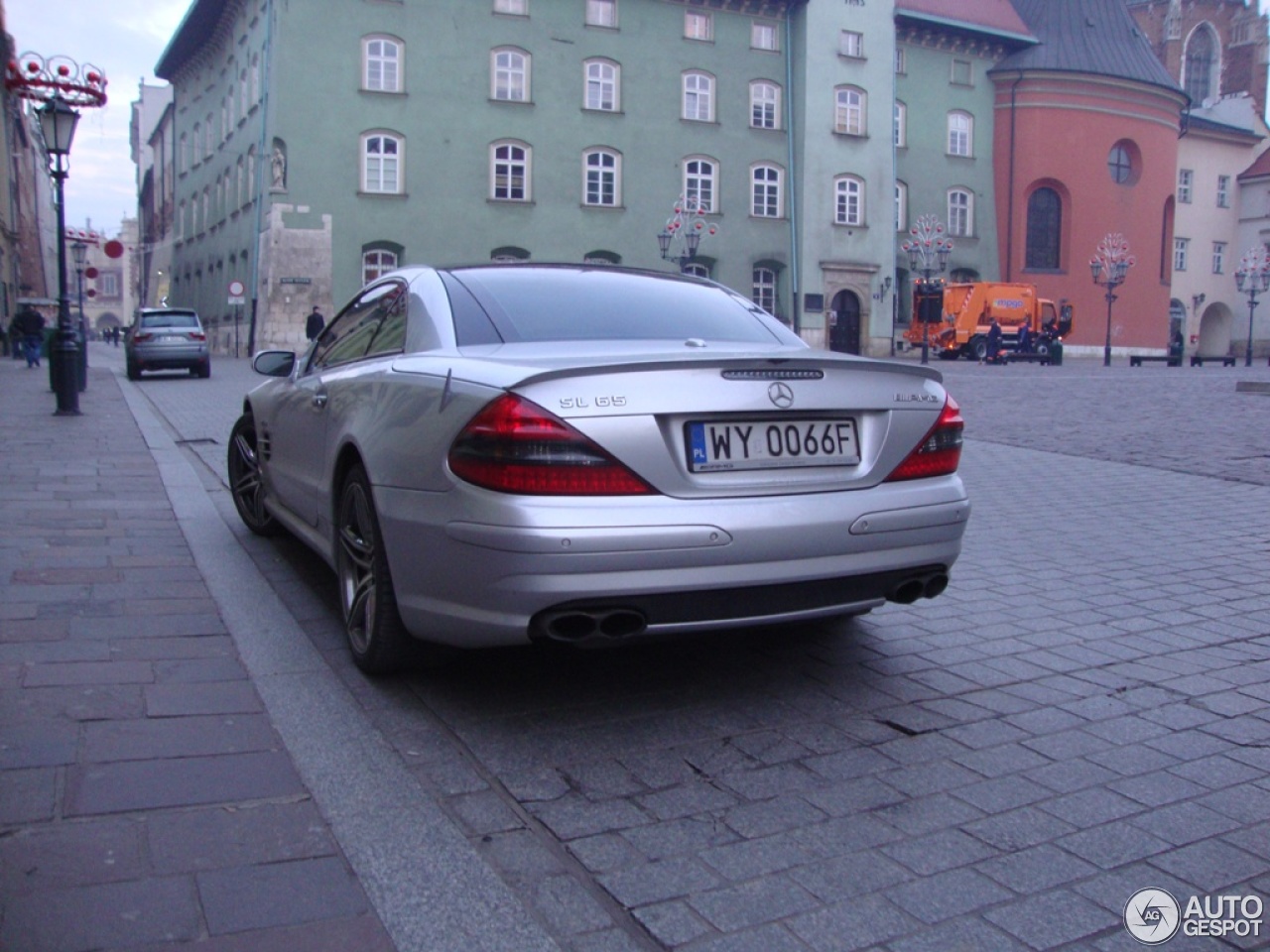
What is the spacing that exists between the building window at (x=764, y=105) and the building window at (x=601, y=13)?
19.9ft

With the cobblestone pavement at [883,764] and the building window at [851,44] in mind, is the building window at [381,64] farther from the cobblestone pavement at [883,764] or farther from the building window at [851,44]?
the cobblestone pavement at [883,764]

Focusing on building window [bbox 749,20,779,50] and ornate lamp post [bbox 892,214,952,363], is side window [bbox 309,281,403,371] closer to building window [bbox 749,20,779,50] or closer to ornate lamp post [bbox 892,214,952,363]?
ornate lamp post [bbox 892,214,952,363]

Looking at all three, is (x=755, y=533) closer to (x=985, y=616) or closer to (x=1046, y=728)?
(x=1046, y=728)

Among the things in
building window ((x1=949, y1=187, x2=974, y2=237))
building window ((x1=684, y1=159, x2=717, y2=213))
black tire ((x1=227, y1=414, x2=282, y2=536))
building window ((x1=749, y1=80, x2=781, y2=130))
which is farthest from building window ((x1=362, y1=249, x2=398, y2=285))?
black tire ((x1=227, y1=414, x2=282, y2=536))

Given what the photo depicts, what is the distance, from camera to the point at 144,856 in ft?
9.45

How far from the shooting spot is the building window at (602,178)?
139 feet

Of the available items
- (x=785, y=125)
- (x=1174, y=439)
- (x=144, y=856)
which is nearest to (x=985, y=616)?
(x=144, y=856)

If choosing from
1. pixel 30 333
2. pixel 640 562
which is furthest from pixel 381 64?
pixel 640 562

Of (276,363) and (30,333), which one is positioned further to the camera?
(30,333)

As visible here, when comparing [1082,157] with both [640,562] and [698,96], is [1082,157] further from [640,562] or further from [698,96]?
[640,562]

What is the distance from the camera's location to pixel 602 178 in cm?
4281

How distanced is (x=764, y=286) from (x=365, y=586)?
43202 millimetres

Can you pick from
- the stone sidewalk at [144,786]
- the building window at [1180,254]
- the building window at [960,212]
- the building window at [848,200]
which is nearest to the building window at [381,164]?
the building window at [848,200]

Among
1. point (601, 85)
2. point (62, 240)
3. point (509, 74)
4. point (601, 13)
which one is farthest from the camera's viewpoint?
point (601, 85)
